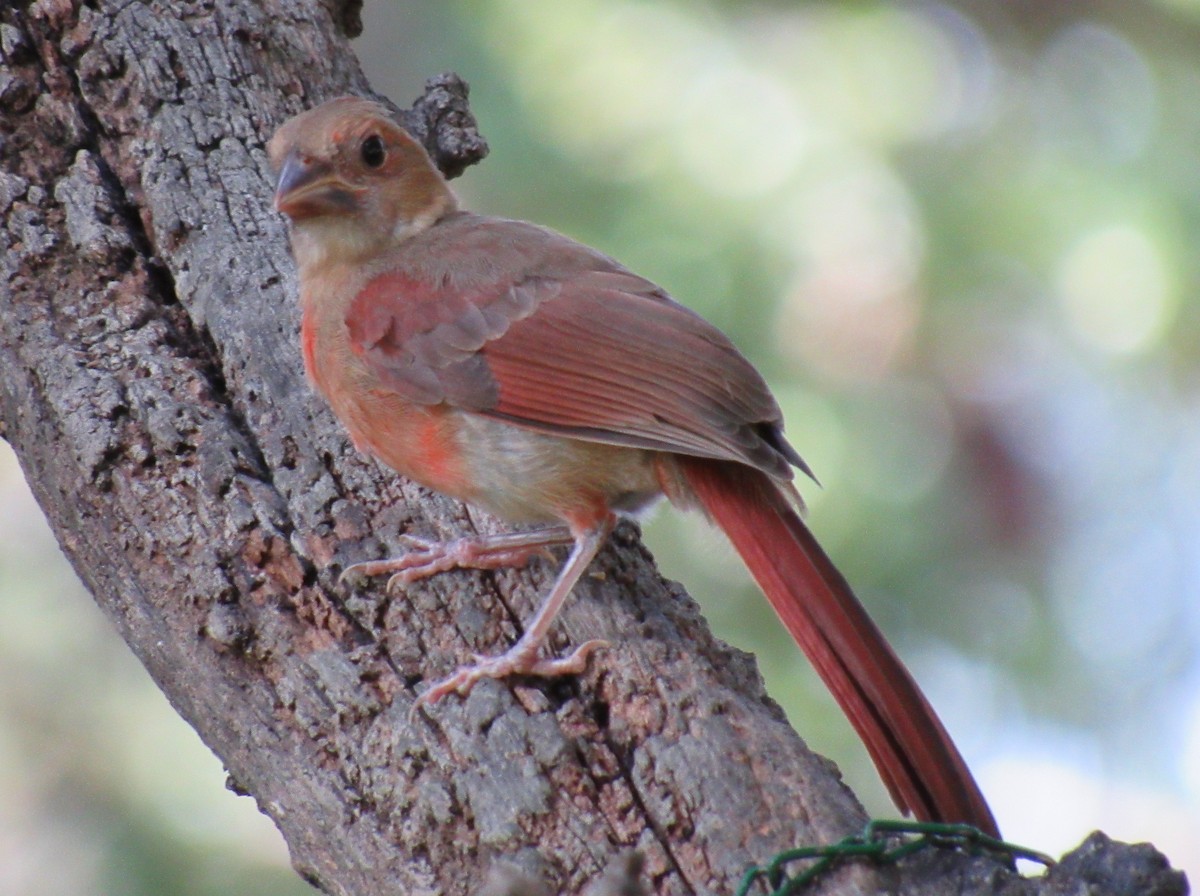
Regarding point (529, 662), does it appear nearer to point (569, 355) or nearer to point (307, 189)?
point (569, 355)

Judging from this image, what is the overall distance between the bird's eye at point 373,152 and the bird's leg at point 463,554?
3.32ft

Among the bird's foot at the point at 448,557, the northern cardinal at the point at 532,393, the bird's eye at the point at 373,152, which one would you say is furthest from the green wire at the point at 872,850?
the bird's eye at the point at 373,152

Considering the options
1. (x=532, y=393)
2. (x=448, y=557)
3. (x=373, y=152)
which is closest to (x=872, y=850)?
(x=448, y=557)

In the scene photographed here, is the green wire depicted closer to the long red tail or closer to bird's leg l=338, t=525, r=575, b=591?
the long red tail

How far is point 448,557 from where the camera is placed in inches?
118

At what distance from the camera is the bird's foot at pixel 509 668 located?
2.68m

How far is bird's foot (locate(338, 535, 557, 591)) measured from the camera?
9.52 ft

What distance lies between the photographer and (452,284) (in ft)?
10.9

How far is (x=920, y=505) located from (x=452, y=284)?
2.37 meters

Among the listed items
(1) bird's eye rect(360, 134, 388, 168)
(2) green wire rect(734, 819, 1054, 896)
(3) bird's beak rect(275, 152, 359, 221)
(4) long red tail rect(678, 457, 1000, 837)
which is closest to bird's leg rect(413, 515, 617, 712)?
(4) long red tail rect(678, 457, 1000, 837)

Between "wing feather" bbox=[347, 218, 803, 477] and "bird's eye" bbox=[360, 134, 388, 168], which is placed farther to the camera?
"bird's eye" bbox=[360, 134, 388, 168]

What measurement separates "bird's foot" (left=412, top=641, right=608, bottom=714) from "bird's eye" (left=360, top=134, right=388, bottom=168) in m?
1.38

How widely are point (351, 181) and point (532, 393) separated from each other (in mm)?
801

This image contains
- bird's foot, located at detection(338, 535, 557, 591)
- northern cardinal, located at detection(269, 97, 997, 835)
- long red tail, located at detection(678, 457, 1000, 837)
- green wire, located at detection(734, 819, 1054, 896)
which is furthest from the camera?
bird's foot, located at detection(338, 535, 557, 591)
